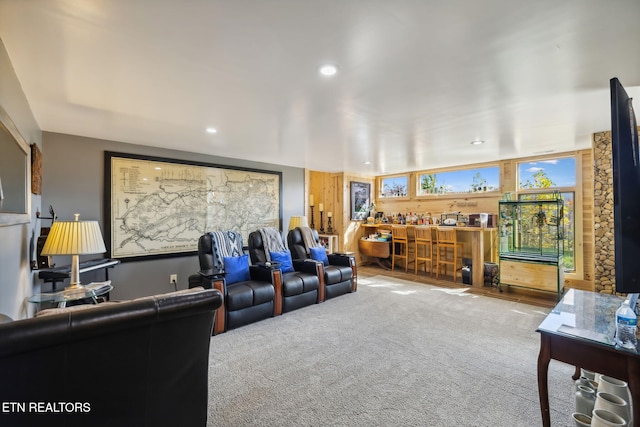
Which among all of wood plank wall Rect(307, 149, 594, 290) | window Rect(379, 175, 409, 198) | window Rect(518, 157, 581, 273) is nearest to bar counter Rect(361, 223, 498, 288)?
wood plank wall Rect(307, 149, 594, 290)

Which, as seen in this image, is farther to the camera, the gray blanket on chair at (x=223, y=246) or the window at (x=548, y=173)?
the window at (x=548, y=173)

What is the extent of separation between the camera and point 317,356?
267 centimetres

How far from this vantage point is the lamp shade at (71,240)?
2.09 meters

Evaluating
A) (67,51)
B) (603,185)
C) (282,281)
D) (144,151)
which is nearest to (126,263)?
(144,151)

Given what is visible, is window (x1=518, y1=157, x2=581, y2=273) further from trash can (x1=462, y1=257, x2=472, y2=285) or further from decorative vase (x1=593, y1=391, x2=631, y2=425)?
decorative vase (x1=593, y1=391, x2=631, y2=425)

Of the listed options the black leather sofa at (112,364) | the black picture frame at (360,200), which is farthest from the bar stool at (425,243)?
the black leather sofa at (112,364)

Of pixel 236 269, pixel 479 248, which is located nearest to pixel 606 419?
pixel 236 269

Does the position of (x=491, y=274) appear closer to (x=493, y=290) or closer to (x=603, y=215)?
(x=493, y=290)

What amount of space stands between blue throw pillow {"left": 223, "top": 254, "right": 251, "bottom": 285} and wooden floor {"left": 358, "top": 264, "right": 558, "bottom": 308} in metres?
3.05

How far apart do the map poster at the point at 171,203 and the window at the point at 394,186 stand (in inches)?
140

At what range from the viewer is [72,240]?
213 cm

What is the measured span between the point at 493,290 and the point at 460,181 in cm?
241

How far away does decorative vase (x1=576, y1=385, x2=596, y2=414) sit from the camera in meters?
1.69

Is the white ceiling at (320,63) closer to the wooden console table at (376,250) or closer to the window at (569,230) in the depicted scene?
the window at (569,230)
